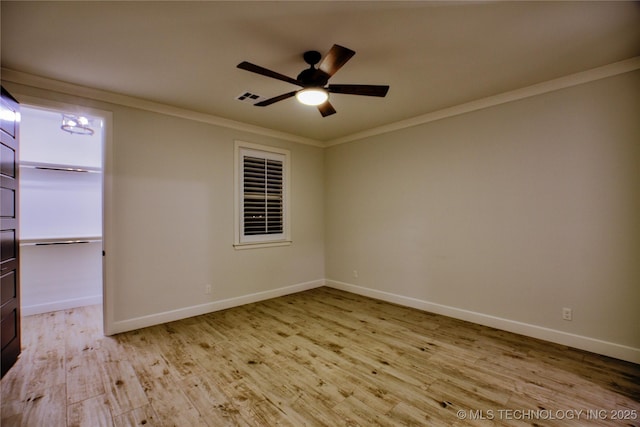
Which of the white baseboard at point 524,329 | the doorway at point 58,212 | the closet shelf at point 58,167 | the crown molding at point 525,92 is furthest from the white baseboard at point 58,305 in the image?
the crown molding at point 525,92

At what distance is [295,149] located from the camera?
4.96 metres

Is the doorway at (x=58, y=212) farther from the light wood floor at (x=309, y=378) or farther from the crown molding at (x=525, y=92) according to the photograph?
the crown molding at (x=525, y=92)

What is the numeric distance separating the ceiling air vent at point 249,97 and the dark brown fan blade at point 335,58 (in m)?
1.28

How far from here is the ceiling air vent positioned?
3.19 meters

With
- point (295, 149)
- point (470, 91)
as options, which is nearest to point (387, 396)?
point (470, 91)

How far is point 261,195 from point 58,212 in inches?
115

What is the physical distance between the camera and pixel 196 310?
12.5ft

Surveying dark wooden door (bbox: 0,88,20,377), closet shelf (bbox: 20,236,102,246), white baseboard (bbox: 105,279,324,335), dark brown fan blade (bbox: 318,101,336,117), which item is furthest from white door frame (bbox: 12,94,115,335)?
dark brown fan blade (bbox: 318,101,336,117)

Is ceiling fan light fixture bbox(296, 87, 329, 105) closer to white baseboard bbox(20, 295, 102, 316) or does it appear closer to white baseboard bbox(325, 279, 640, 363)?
white baseboard bbox(325, 279, 640, 363)

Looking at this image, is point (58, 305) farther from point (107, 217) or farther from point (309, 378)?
point (309, 378)

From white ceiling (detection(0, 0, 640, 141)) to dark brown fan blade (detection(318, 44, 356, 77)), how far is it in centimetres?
25

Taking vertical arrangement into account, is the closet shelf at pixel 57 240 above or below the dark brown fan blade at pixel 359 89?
below

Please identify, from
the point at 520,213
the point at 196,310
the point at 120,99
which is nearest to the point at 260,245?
the point at 196,310

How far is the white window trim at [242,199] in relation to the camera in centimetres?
421
